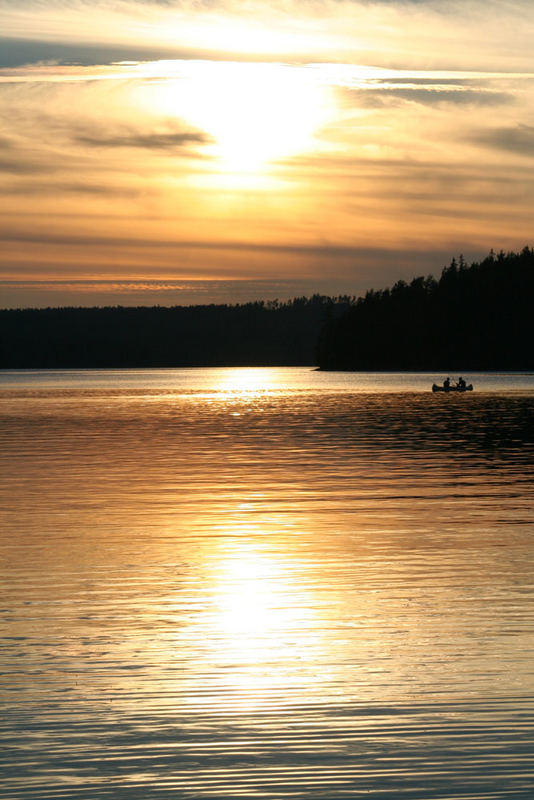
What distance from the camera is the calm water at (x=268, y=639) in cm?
1001

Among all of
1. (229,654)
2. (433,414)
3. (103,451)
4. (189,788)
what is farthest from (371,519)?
(433,414)

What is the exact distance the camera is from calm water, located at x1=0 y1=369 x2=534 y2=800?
10008mm

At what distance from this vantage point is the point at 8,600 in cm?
1717

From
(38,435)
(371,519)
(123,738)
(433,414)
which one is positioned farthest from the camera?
(433,414)

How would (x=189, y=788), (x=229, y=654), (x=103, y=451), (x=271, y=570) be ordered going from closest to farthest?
(x=189, y=788)
(x=229, y=654)
(x=271, y=570)
(x=103, y=451)

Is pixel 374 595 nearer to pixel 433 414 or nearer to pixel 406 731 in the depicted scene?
pixel 406 731

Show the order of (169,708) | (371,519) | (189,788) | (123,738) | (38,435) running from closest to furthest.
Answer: (189,788), (123,738), (169,708), (371,519), (38,435)

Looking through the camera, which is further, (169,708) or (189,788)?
(169,708)

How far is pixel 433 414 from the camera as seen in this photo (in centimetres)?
8150

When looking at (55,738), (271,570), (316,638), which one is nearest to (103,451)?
(271,570)

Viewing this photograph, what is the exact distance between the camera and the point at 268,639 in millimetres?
14594

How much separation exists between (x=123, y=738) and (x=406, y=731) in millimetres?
2639

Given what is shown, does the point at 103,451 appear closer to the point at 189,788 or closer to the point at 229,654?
the point at 229,654

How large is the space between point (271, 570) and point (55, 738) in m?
9.28
